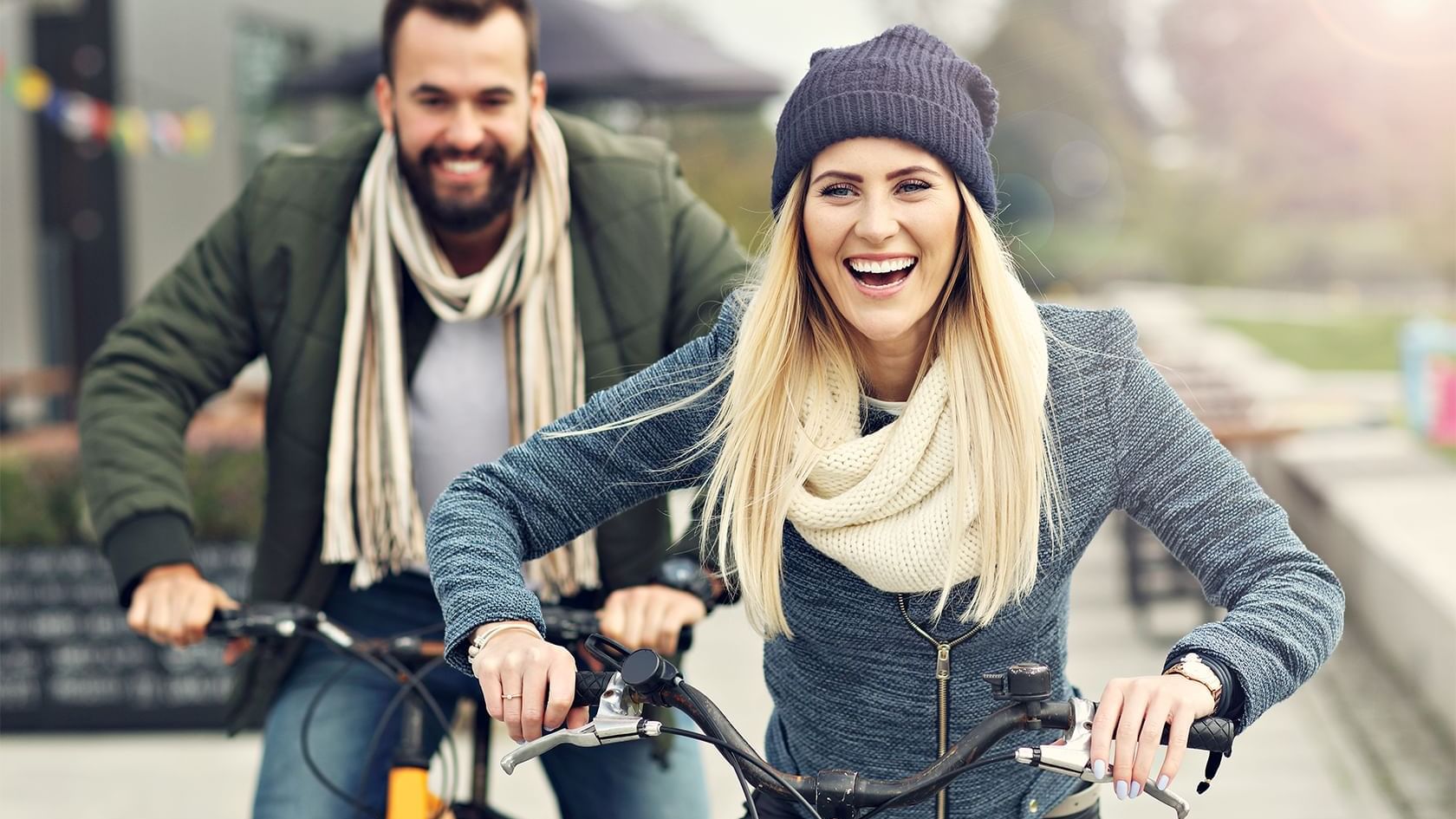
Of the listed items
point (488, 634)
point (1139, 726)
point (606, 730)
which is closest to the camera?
point (1139, 726)

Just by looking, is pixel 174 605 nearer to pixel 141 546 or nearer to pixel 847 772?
pixel 141 546

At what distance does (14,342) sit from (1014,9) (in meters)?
28.0

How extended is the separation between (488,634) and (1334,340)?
64.5 ft

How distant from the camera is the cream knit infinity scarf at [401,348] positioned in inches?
106

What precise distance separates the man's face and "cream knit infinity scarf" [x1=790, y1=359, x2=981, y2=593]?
934 mm

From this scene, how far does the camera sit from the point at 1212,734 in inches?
64.6

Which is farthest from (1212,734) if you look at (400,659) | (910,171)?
(400,659)

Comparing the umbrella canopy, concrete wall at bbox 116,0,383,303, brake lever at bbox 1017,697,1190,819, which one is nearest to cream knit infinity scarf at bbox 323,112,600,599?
brake lever at bbox 1017,697,1190,819

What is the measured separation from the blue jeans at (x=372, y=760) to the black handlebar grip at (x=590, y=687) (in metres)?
0.84

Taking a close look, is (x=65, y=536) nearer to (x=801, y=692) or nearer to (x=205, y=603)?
(x=205, y=603)

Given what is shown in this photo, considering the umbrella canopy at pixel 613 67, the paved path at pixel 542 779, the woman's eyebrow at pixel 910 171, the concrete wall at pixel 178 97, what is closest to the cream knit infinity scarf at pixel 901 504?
the woman's eyebrow at pixel 910 171

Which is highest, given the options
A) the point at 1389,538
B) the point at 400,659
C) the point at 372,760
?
the point at 400,659

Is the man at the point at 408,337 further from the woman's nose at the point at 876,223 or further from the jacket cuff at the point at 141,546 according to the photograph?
the woman's nose at the point at 876,223

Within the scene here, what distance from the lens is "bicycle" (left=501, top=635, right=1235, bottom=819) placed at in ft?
5.43
